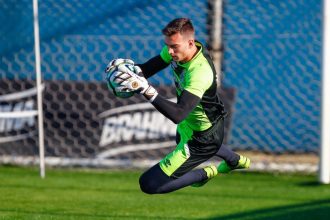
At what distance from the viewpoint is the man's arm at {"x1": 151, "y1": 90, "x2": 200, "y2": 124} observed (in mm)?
5762

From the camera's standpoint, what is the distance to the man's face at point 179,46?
6.09 metres

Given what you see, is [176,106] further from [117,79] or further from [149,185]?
[149,185]

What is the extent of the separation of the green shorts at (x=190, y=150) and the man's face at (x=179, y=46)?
2.18 ft

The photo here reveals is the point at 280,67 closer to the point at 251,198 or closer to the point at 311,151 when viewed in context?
the point at 311,151

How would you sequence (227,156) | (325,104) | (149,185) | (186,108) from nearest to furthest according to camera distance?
1. (186,108)
2. (149,185)
3. (227,156)
4. (325,104)

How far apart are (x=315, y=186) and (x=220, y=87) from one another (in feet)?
5.72

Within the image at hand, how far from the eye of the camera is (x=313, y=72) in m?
10.0

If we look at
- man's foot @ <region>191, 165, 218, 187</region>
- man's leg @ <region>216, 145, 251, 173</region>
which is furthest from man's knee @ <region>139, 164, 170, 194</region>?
man's leg @ <region>216, 145, 251, 173</region>

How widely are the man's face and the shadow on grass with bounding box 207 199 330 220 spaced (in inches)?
64.2

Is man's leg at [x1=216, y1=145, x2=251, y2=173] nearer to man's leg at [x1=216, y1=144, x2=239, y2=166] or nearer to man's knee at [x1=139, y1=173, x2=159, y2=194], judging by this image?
man's leg at [x1=216, y1=144, x2=239, y2=166]

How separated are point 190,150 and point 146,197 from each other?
1637 mm

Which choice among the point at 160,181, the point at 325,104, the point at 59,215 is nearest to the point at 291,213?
the point at 160,181

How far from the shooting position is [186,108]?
582 cm

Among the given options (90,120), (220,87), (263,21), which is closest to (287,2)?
(263,21)
